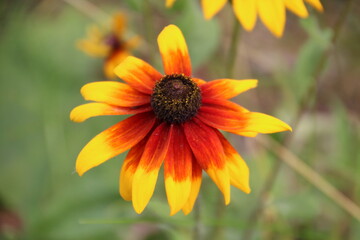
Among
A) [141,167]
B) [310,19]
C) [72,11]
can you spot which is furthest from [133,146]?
[72,11]

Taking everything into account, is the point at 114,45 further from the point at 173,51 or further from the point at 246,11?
the point at 246,11

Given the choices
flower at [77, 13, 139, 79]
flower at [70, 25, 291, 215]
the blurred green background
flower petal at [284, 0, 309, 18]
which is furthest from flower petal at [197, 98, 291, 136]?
flower at [77, 13, 139, 79]

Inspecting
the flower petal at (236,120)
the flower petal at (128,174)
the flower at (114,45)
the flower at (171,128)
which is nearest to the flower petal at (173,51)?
the flower at (171,128)

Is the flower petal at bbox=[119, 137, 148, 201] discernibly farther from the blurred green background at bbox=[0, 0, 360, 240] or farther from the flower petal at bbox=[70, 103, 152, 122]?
the blurred green background at bbox=[0, 0, 360, 240]

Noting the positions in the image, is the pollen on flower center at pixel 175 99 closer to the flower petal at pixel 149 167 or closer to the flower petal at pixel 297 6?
the flower petal at pixel 149 167

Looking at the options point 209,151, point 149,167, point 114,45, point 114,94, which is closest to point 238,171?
point 209,151

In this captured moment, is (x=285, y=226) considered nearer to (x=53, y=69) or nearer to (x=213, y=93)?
(x=213, y=93)

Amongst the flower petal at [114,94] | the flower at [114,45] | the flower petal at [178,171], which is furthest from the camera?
the flower at [114,45]
